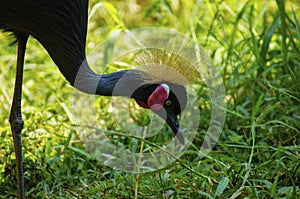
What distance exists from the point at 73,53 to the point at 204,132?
1.19 metres

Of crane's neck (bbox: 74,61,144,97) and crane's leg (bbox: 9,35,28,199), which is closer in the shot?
crane's neck (bbox: 74,61,144,97)

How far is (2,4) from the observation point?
11.2ft

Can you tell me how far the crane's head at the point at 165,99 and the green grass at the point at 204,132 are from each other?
0.99 feet

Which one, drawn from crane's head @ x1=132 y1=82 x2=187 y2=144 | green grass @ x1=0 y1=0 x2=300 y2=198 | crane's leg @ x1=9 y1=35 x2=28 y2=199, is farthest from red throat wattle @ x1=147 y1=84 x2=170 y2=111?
crane's leg @ x1=9 y1=35 x2=28 y2=199

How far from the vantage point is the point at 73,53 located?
11.9 feet

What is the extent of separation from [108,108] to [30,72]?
1085mm

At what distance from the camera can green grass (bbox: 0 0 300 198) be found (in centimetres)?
349

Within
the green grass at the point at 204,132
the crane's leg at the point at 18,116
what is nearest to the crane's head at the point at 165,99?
the green grass at the point at 204,132

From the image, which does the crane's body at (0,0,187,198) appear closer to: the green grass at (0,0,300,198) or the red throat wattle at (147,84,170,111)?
the red throat wattle at (147,84,170,111)

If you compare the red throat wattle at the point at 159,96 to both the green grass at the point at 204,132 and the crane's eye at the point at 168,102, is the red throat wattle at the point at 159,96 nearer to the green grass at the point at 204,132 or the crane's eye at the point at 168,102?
the crane's eye at the point at 168,102

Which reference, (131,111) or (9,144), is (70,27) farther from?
(131,111)

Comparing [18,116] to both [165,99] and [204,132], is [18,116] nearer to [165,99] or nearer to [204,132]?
[165,99]

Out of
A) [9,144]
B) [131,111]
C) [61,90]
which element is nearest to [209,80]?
[131,111]

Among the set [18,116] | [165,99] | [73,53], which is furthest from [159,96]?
[18,116]
